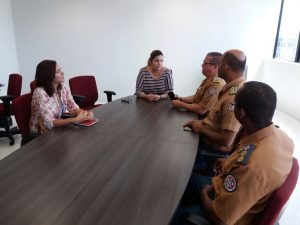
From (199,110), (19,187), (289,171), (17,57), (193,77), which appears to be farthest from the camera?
(17,57)

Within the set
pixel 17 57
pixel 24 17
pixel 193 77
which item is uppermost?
pixel 24 17

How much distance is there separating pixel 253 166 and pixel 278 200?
14cm

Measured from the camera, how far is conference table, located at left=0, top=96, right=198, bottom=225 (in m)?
Result: 0.92

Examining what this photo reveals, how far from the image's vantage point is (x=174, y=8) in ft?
15.7

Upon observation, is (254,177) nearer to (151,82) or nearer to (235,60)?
(235,60)

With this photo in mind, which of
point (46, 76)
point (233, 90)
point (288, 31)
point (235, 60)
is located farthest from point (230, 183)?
point (288, 31)

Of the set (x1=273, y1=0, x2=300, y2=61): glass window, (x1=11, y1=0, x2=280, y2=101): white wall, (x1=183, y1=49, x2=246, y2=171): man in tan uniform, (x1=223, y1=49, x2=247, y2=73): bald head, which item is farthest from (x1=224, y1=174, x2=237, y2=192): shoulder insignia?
(x1=273, y1=0, x2=300, y2=61): glass window

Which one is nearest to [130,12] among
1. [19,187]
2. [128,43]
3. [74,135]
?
[128,43]

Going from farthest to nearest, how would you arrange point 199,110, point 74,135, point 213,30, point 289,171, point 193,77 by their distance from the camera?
point 193,77 → point 213,30 → point 199,110 → point 74,135 → point 289,171

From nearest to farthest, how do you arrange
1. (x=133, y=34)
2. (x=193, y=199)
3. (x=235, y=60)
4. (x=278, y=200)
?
(x=278, y=200), (x=193, y=199), (x=235, y=60), (x=133, y=34)

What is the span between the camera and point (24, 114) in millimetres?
1969

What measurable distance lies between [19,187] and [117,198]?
45 centimetres

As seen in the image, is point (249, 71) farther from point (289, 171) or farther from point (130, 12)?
point (289, 171)

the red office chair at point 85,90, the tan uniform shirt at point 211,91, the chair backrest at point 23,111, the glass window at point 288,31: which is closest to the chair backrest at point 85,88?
the red office chair at point 85,90
